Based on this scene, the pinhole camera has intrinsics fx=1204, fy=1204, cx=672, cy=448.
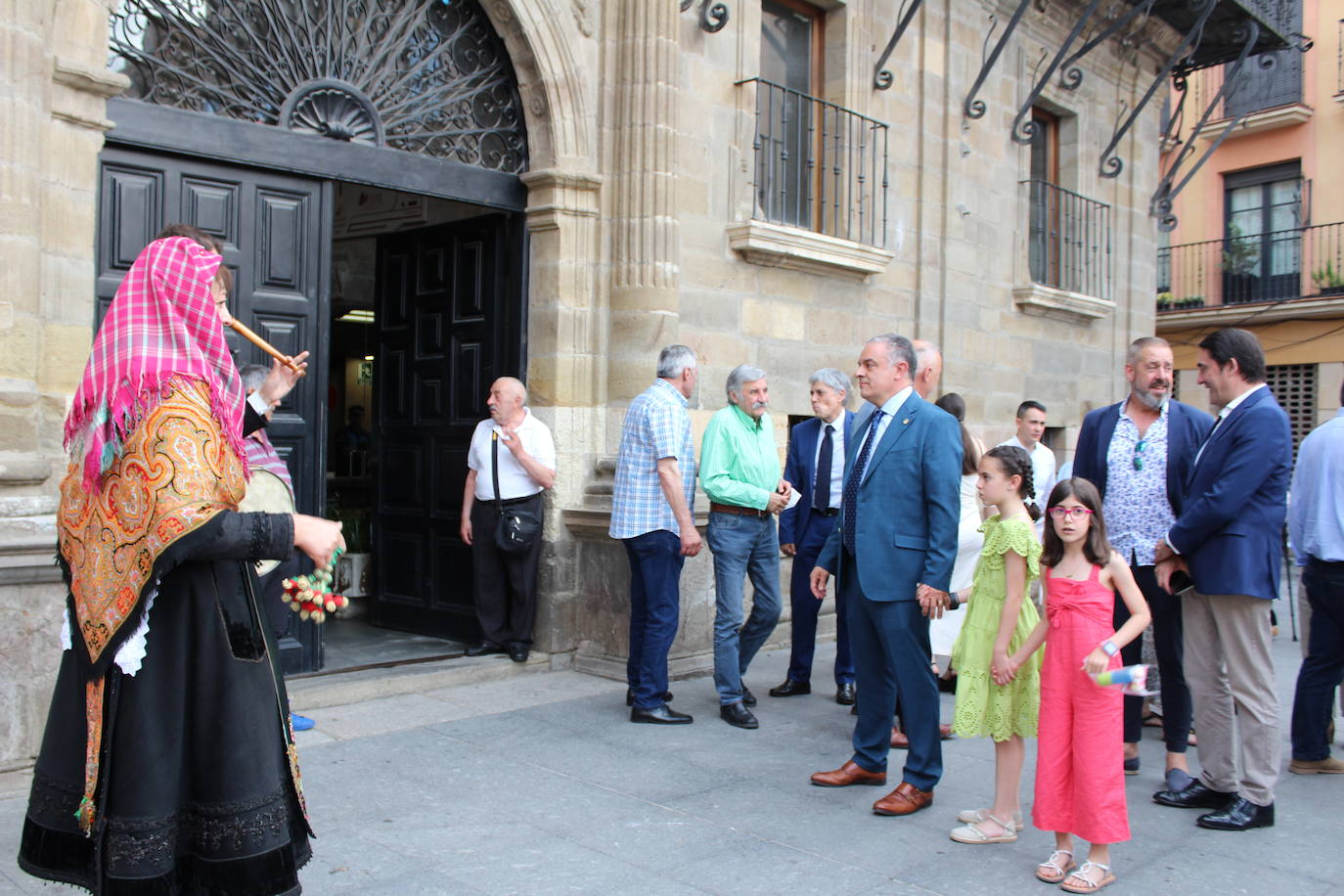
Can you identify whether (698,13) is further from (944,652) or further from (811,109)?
(944,652)

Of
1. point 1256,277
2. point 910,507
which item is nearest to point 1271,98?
point 1256,277

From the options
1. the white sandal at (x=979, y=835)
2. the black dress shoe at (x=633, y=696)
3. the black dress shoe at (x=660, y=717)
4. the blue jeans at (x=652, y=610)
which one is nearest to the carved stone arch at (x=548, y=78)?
the blue jeans at (x=652, y=610)

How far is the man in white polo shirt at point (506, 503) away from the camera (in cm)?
689

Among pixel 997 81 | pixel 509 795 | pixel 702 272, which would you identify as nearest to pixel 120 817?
pixel 509 795

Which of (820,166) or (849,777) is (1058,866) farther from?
(820,166)

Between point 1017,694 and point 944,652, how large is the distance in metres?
1.90

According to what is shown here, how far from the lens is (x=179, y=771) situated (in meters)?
2.81

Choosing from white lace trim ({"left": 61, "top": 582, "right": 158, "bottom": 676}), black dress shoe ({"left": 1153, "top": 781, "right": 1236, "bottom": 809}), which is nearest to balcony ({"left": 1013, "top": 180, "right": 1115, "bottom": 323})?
black dress shoe ({"left": 1153, "top": 781, "right": 1236, "bottom": 809})

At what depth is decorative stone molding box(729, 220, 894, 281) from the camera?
798cm

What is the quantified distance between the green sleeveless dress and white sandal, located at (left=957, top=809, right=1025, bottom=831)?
0.93 ft

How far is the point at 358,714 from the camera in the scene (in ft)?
19.9

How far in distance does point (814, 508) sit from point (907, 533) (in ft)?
6.81

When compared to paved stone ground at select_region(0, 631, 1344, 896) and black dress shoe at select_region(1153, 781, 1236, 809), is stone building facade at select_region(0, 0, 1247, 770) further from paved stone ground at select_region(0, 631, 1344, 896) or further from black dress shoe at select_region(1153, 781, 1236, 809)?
black dress shoe at select_region(1153, 781, 1236, 809)

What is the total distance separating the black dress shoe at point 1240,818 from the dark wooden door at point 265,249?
4.09 metres
